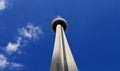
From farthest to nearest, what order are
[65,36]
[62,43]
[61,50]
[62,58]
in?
[65,36] → [62,43] → [61,50] → [62,58]

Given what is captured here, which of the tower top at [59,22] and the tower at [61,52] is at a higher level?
the tower top at [59,22]

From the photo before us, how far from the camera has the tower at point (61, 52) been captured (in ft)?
186

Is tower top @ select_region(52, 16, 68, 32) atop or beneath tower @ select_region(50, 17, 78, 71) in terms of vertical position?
atop

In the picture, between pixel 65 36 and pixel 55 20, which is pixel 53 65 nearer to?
pixel 65 36

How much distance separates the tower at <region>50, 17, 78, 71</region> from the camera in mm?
56763

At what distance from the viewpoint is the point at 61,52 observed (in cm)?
6300

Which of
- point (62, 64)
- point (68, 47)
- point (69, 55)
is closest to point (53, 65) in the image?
point (62, 64)

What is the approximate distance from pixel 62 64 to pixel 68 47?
11.6 m

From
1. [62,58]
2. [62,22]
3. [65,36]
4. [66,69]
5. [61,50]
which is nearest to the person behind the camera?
[66,69]

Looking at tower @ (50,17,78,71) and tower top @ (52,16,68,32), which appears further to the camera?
tower top @ (52,16,68,32)

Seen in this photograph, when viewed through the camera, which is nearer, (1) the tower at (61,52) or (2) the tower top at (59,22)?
(1) the tower at (61,52)

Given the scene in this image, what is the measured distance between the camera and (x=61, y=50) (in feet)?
212

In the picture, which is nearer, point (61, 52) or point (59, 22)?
point (61, 52)

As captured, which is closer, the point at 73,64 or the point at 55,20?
the point at 73,64
